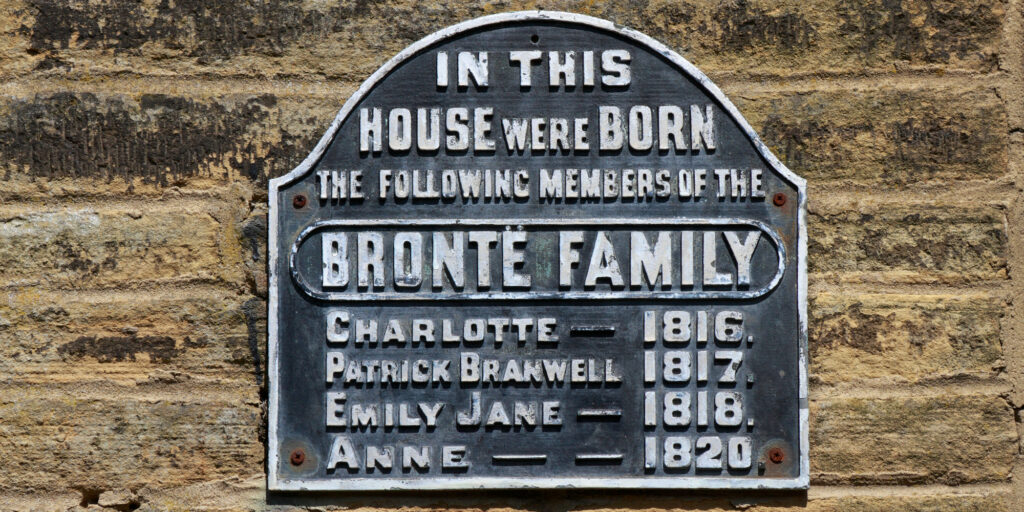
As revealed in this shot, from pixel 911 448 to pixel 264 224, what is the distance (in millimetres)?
1494

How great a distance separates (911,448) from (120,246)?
70.4 inches

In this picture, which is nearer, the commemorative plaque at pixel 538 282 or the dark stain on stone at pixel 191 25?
the commemorative plaque at pixel 538 282

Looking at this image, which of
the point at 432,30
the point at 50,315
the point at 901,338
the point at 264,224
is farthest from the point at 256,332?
the point at 901,338

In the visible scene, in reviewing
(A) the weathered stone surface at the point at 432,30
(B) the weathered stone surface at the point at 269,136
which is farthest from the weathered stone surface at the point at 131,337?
(A) the weathered stone surface at the point at 432,30

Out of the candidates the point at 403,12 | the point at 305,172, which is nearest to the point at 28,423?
the point at 305,172

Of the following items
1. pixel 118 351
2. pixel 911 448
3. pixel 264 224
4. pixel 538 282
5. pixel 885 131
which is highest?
pixel 885 131

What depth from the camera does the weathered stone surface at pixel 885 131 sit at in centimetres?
222

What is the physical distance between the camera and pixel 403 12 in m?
2.26

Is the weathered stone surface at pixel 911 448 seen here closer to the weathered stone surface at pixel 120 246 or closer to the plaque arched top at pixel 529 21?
the plaque arched top at pixel 529 21

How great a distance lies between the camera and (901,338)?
2.20 m

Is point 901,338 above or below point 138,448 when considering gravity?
above

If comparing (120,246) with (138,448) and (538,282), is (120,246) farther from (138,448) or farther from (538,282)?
(538,282)

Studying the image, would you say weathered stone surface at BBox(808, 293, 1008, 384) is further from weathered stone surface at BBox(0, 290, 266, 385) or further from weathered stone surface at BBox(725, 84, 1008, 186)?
weathered stone surface at BBox(0, 290, 266, 385)

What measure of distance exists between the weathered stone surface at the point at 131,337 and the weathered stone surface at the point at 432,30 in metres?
0.52
